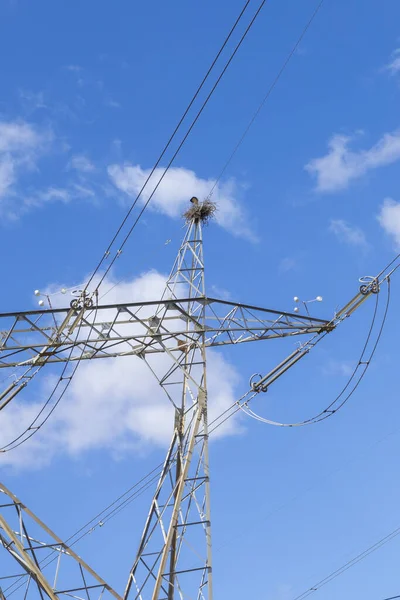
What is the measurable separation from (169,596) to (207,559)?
1.47 metres

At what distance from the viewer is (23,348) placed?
94.0 ft

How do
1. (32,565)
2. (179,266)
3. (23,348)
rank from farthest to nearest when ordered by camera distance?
(179,266), (23,348), (32,565)

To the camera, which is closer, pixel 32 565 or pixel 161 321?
pixel 32 565

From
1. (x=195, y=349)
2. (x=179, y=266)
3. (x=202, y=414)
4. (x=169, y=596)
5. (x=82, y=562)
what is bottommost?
(x=169, y=596)

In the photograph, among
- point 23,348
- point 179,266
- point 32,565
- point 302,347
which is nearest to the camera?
point 32,565

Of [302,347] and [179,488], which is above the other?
[302,347]

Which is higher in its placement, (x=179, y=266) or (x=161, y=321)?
(x=179, y=266)

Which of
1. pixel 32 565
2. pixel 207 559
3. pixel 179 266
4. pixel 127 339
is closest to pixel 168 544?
pixel 207 559

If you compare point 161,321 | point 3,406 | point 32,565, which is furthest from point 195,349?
point 32,565

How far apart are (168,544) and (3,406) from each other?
6.29 m

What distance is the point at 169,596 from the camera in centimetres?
2727

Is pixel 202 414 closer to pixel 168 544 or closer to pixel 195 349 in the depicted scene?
pixel 195 349

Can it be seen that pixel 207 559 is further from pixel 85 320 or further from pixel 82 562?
pixel 85 320

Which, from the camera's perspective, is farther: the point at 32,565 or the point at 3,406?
the point at 3,406
